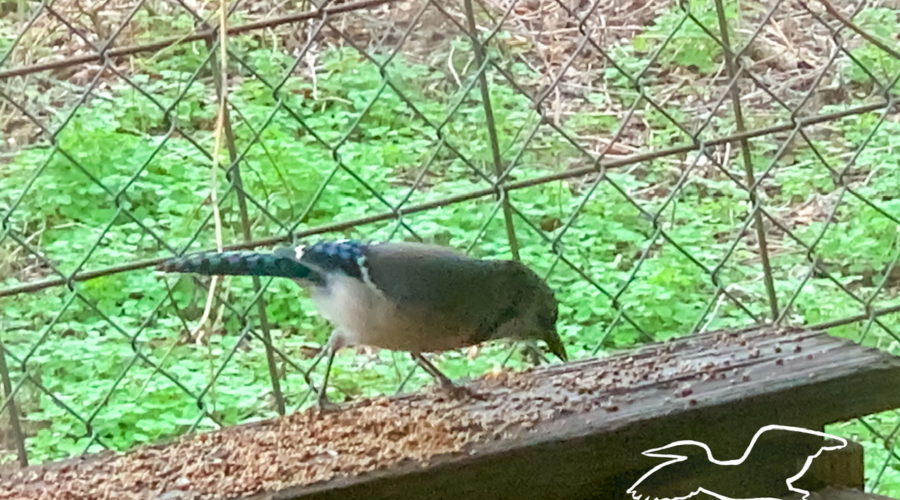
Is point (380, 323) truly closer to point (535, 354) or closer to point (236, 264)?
point (236, 264)

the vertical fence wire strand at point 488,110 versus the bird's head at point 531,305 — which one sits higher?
the vertical fence wire strand at point 488,110

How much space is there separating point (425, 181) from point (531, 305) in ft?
2.93

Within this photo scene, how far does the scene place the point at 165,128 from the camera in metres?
2.85

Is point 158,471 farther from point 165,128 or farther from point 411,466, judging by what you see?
point 165,128

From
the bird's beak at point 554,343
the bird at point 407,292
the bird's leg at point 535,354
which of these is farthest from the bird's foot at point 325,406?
the bird's leg at point 535,354

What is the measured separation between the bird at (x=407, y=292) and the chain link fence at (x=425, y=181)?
0.42 feet

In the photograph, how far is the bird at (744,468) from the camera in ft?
5.09

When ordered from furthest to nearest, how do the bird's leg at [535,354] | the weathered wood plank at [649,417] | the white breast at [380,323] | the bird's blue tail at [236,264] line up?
the bird's leg at [535,354] → the white breast at [380,323] → the bird's blue tail at [236,264] → the weathered wood plank at [649,417]

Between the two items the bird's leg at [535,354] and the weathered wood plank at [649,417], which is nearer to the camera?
the weathered wood plank at [649,417]

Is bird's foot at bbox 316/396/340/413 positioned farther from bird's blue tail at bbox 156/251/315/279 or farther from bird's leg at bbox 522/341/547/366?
bird's leg at bbox 522/341/547/366

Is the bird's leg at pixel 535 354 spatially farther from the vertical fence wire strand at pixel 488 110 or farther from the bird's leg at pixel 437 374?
the bird's leg at pixel 437 374

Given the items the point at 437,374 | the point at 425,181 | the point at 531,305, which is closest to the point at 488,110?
the point at 531,305

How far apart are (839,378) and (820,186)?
171cm

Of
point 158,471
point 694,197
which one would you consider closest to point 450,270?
point 158,471
